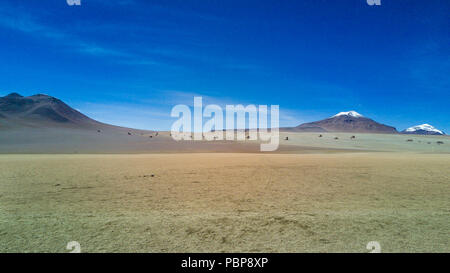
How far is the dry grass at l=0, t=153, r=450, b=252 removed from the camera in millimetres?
4383

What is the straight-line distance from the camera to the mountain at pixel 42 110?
406ft

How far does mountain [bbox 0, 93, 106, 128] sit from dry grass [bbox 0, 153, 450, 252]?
436 feet

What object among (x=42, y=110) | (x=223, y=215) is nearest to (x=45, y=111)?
(x=42, y=110)

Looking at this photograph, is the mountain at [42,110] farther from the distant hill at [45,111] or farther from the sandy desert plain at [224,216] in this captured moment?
the sandy desert plain at [224,216]

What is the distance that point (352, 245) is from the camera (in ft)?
→ 14.1

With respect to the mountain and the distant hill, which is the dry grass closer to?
the distant hill

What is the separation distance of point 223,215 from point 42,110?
16762cm

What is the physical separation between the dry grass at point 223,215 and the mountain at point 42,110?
133 metres

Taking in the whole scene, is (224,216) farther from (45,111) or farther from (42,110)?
(42,110)

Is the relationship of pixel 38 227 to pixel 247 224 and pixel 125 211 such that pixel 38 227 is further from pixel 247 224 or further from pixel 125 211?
pixel 247 224

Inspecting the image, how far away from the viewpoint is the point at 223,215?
6.05 m

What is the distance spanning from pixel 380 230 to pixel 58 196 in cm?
945

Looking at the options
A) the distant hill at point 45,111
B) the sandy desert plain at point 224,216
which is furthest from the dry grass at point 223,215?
the distant hill at point 45,111

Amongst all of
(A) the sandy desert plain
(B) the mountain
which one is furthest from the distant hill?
(A) the sandy desert plain
